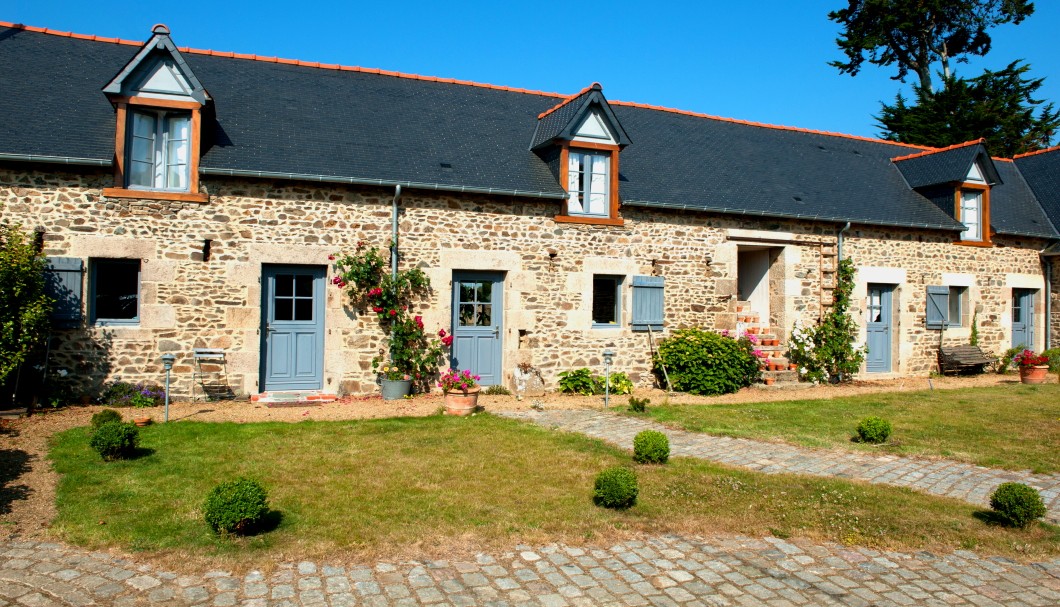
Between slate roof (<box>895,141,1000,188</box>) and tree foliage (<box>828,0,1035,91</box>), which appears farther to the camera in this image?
tree foliage (<box>828,0,1035,91</box>)

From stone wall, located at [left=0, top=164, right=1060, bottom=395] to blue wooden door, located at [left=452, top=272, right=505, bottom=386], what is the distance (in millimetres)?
224

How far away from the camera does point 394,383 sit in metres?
10.5

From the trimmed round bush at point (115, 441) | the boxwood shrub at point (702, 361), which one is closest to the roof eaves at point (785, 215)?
the boxwood shrub at point (702, 361)

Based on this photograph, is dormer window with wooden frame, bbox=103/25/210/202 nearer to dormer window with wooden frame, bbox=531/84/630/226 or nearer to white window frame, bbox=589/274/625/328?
dormer window with wooden frame, bbox=531/84/630/226

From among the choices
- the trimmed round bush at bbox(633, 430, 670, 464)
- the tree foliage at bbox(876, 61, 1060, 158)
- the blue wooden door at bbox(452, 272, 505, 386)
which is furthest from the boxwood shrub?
the tree foliage at bbox(876, 61, 1060, 158)

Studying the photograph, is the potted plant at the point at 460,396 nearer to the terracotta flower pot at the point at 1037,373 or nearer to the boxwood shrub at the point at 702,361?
the boxwood shrub at the point at 702,361

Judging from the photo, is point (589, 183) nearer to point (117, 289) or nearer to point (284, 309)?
point (284, 309)

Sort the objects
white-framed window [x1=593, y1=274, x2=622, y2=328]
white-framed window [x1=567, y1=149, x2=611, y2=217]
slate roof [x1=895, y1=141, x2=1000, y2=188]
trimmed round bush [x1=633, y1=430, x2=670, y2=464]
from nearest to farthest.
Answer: trimmed round bush [x1=633, y1=430, x2=670, y2=464] < white-framed window [x1=567, y1=149, x2=611, y2=217] < white-framed window [x1=593, y1=274, x2=622, y2=328] < slate roof [x1=895, y1=141, x2=1000, y2=188]

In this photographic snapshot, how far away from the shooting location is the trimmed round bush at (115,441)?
21.4 feet

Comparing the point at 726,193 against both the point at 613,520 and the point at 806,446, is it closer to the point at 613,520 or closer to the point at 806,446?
the point at 806,446

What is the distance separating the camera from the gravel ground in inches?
211

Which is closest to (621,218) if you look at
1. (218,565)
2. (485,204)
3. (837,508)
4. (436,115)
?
(485,204)

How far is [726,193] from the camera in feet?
43.8

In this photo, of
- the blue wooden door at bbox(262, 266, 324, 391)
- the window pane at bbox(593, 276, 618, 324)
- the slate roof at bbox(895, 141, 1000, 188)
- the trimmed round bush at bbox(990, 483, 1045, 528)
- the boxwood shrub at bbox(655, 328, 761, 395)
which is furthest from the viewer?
the slate roof at bbox(895, 141, 1000, 188)
